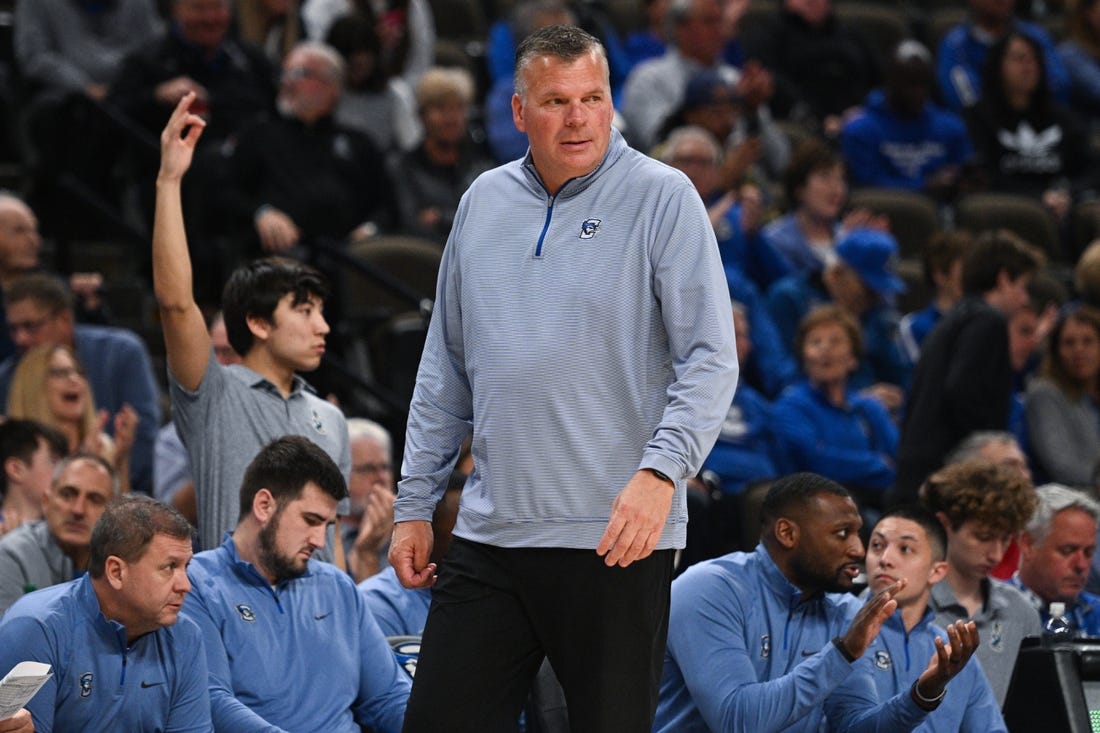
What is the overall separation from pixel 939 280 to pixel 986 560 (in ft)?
8.68

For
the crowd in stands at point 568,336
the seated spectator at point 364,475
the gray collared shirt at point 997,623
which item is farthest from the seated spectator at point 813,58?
the gray collared shirt at point 997,623

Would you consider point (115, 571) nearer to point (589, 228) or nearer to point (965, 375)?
point (589, 228)

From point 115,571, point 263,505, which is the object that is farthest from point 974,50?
point 115,571

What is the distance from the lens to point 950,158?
10078 mm

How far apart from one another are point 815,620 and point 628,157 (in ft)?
6.09

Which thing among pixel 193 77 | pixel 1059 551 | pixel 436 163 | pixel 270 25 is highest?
pixel 270 25

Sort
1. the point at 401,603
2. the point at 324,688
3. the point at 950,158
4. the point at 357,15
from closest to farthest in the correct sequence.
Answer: the point at 324,688 → the point at 401,603 → the point at 357,15 → the point at 950,158

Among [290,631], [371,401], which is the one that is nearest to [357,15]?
[371,401]

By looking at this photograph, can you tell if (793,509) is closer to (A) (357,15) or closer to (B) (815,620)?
(B) (815,620)

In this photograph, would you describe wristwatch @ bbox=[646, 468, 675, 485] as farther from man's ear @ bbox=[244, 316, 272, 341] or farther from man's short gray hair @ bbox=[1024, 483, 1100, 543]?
man's short gray hair @ bbox=[1024, 483, 1100, 543]

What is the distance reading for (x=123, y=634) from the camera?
4234 mm

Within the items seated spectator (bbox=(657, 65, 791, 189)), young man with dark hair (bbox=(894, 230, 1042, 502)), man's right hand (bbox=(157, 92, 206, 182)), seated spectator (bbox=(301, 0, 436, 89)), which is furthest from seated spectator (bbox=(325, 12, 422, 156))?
man's right hand (bbox=(157, 92, 206, 182))

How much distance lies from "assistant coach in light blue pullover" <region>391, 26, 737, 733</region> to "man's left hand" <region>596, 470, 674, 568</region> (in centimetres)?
3

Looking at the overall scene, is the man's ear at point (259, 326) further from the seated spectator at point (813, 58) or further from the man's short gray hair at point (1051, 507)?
the seated spectator at point (813, 58)
